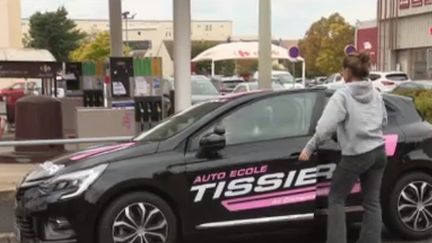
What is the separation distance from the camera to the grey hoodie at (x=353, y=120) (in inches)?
234

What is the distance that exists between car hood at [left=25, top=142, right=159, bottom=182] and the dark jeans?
5.34ft

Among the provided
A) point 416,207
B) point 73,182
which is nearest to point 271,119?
point 416,207

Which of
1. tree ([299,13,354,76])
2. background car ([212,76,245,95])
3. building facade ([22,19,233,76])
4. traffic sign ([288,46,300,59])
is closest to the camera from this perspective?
traffic sign ([288,46,300,59])

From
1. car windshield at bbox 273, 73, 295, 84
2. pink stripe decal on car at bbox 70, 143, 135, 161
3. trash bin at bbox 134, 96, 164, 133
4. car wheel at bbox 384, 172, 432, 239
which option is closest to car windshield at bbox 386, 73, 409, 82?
car windshield at bbox 273, 73, 295, 84

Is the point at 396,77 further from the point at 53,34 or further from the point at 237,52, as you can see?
the point at 53,34

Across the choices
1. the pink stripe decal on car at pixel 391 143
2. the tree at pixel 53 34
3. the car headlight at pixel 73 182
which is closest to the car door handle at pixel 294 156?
the pink stripe decal on car at pixel 391 143

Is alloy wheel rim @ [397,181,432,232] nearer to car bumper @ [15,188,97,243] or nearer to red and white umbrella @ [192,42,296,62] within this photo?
car bumper @ [15,188,97,243]

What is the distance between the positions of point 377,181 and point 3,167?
23.5 feet

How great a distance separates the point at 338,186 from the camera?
6016 millimetres

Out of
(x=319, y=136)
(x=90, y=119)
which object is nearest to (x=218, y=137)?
(x=319, y=136)

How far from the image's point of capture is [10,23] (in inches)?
2311

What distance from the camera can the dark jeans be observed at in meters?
5.97

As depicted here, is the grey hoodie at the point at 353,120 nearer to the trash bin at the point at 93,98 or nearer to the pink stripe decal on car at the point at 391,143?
the pink stripe decal on car at the point at 391,143

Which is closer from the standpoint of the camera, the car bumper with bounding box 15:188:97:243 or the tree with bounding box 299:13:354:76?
the car bumper with bounding box 15:188:97:243
